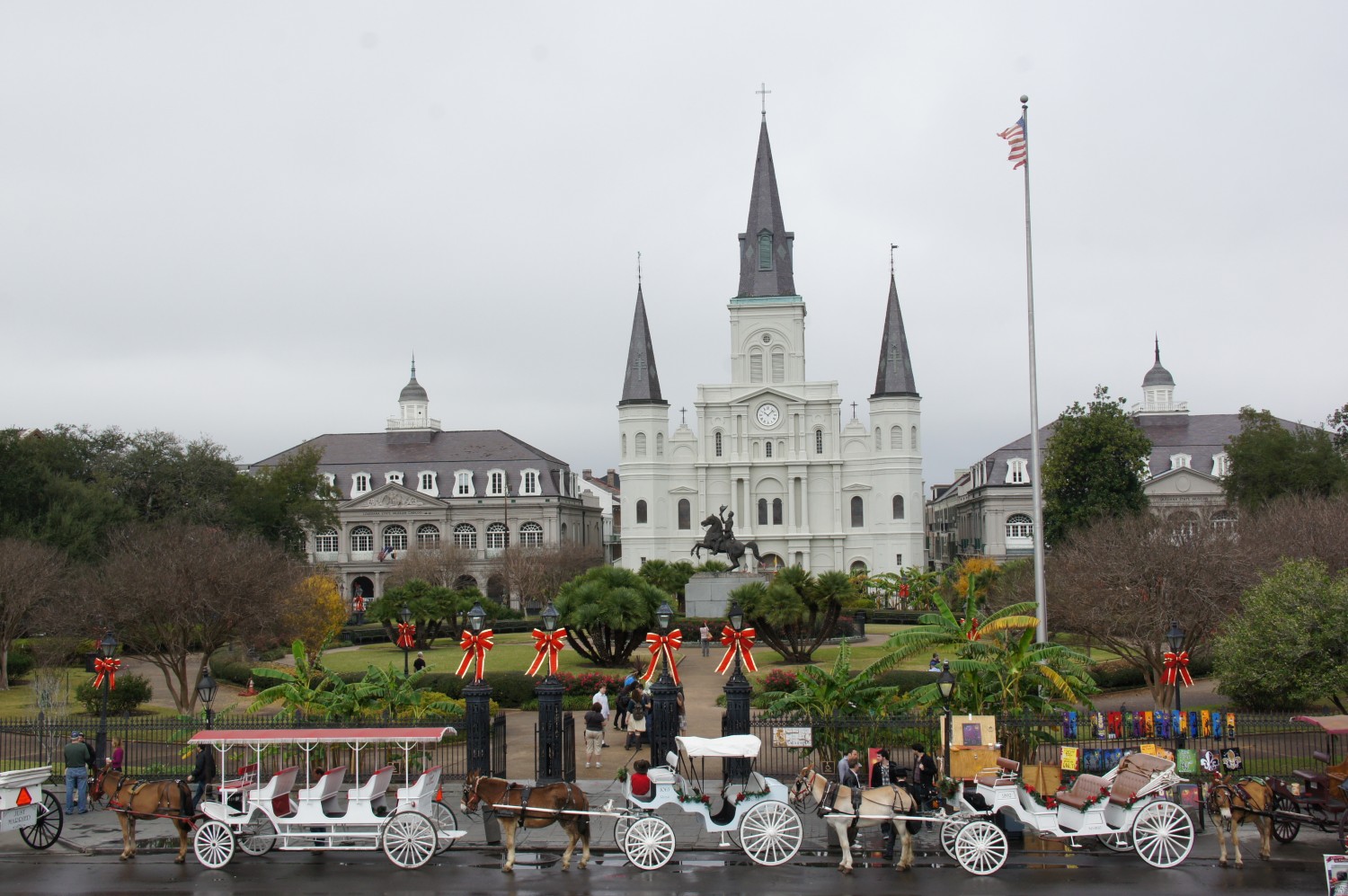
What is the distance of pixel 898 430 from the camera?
3359 inches

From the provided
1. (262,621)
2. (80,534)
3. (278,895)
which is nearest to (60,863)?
(278,895)

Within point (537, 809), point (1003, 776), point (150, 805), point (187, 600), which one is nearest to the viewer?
point (537, 809)

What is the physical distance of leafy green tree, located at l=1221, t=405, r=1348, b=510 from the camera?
52625 millimetres

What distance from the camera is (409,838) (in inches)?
615

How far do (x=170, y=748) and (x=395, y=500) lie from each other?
212 ft

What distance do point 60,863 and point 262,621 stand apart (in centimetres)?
2024

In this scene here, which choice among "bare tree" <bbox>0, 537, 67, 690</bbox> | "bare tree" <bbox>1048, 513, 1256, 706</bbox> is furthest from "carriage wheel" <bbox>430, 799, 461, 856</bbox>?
"bare tree" <bbox>0, 537, 67, 690</bbox>

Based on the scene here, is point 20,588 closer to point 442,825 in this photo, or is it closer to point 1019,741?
point 442,825

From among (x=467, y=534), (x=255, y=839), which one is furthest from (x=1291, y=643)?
(x=467, y=534)

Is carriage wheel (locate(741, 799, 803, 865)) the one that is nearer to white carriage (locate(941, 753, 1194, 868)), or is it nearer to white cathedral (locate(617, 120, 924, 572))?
white carriage (locate(941, 753, 1194, 868))

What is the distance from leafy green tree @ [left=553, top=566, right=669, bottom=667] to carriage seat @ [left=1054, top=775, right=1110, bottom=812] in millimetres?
21413

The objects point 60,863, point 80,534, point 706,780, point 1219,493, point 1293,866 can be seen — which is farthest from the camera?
point 1219,493

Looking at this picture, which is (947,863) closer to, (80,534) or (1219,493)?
(80,534)

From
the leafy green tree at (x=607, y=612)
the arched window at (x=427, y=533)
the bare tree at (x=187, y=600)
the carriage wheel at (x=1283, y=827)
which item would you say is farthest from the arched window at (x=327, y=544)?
the carriage wheel at (x=1283, y=827)
